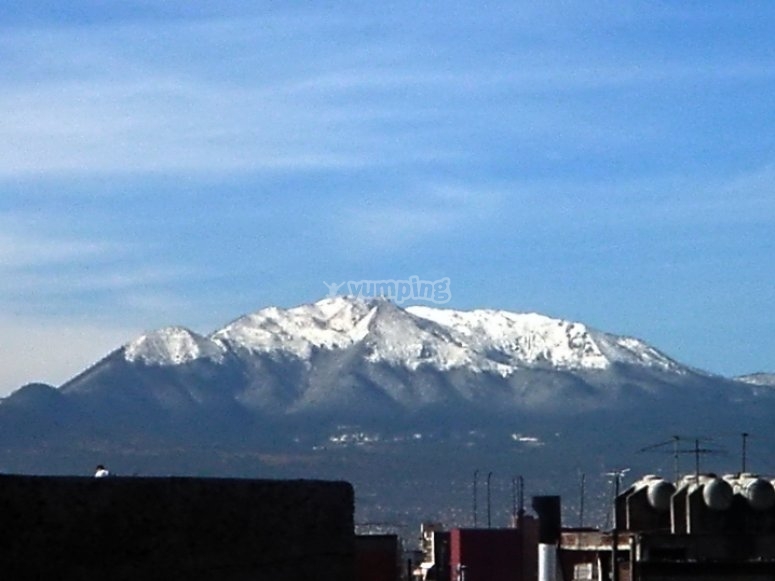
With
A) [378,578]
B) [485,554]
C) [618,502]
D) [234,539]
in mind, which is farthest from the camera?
[485,554]

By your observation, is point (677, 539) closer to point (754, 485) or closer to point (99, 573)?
point (754, 485)

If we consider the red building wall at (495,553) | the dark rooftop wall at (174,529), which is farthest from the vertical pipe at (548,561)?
the dark rooftop wall at (174,529)

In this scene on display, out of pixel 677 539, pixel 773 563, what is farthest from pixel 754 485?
pixel 773 563

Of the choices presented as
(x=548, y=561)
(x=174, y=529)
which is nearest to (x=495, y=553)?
(x=548, y=561)

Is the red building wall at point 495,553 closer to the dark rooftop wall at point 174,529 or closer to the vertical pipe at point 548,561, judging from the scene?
the vertical pipe at point 548,561

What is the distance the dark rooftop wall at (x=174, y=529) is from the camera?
17.2 m

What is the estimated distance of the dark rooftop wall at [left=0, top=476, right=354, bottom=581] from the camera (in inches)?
678

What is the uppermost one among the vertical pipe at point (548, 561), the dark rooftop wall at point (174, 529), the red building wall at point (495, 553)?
the red building wall at point (495, 553)

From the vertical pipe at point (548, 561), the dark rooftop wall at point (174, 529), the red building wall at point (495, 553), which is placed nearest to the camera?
the dark rooftop wall at point (174, 529)

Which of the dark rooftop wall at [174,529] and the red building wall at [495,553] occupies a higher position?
the red building wall at [495,553]

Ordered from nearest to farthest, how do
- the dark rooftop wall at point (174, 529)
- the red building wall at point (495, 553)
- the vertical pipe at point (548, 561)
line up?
1. the dark rooftop wall at point (174, 529)
2. the vertical pipe at point (548, 561)
3. the red building wall at point (495, 553)

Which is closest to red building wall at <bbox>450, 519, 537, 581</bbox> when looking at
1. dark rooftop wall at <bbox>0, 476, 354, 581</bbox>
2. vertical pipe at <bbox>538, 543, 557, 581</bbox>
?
vertical pipe at <bbox>538, 543, 557, 581</bbox>

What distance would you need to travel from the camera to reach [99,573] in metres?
17.6

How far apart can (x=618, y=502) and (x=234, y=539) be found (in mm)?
41239
